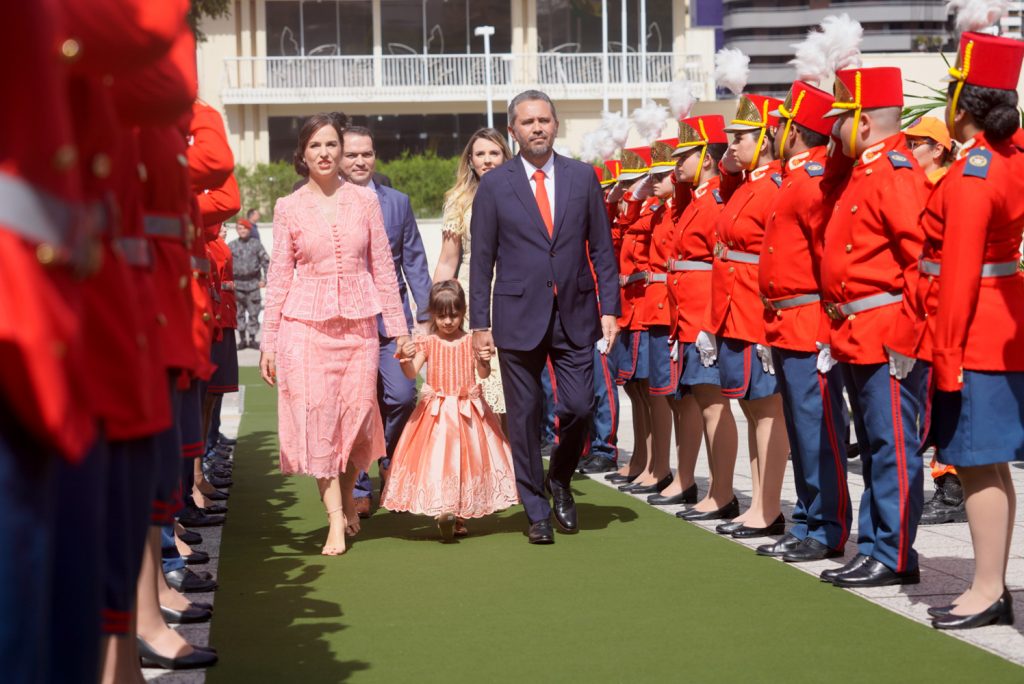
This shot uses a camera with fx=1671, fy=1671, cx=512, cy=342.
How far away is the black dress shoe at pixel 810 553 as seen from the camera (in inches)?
296

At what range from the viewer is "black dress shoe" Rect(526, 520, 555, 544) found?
8.39 m

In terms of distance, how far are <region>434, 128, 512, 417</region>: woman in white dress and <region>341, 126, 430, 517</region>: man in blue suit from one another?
0.16 m

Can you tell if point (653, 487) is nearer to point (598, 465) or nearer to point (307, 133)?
point (598, 465)

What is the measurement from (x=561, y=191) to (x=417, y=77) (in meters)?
39.8

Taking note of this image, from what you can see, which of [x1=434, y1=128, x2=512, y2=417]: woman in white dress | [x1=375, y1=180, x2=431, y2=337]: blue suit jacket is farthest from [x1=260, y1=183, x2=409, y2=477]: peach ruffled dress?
[x1=434, y1=128, x2=512, y2=417]: woman in white dress

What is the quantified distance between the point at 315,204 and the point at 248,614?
96.1 inches

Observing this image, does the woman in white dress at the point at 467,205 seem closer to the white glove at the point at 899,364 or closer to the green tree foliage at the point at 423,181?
the white glove at the point at 899,364

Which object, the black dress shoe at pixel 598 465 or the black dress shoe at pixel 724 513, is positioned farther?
the black dress shoe at pixel 598 465

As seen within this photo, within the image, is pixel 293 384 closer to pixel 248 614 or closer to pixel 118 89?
pixel 248 614

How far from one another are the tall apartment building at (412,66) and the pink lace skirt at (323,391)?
127 ft

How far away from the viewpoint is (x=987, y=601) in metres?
6.07

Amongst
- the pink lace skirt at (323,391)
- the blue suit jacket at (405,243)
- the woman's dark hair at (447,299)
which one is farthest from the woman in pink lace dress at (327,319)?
the blue suit jacket at (405,243)

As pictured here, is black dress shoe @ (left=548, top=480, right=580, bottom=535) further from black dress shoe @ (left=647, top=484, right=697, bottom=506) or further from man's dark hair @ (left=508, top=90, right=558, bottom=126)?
man's dark hair @ (left=508, top=90, right=558, bottom=126)

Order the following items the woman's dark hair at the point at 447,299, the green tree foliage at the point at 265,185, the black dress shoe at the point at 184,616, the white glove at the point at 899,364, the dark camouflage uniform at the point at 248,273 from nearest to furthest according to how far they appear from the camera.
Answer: the black dress shoe at the point at 184,616 < the white glove at the point at 899,364 < the woman's dark hair at the point at 447,299 < the dark camouflage uniform at the point at 248,273 < the green tree foliage at the point at 265,185
